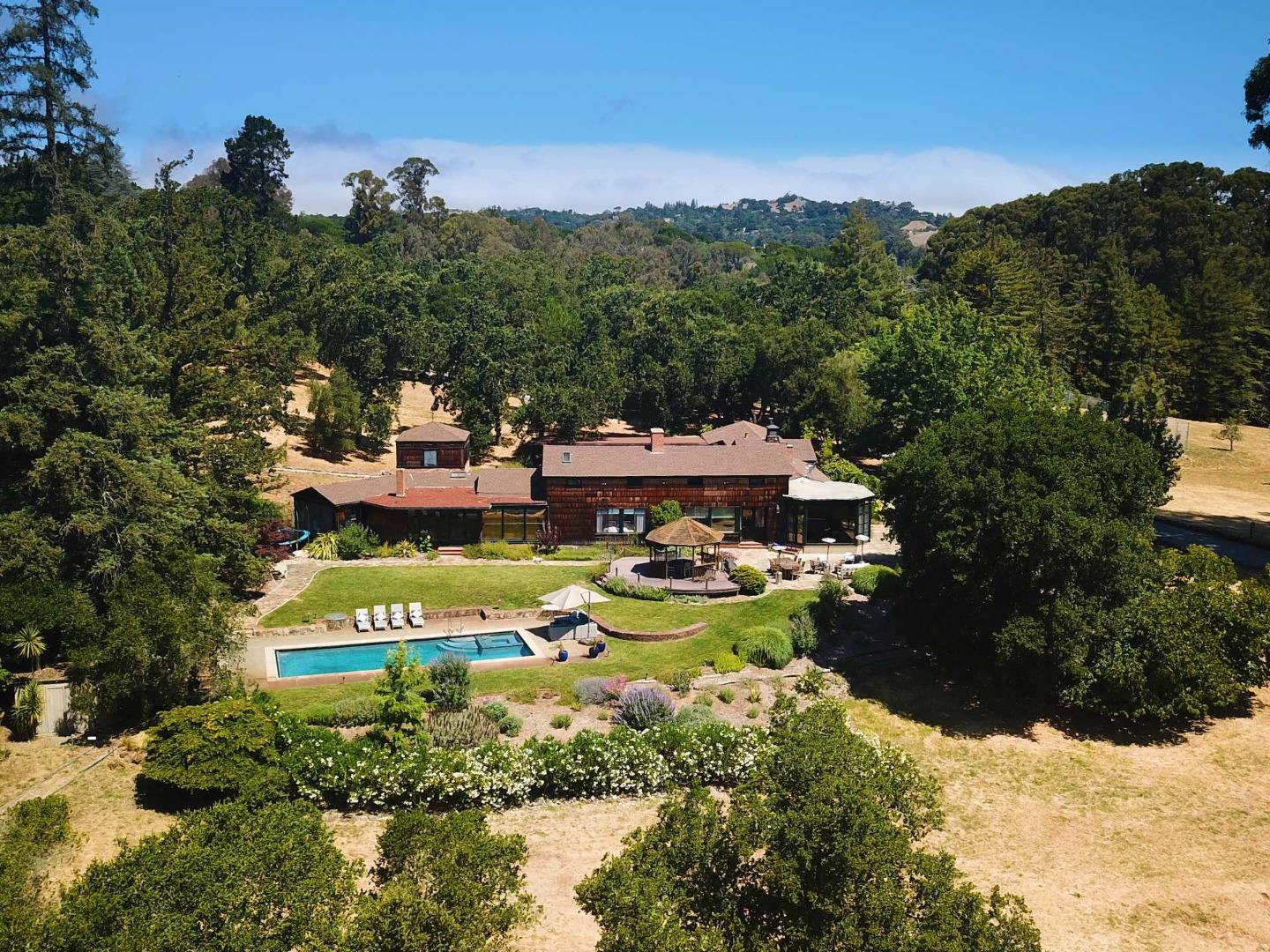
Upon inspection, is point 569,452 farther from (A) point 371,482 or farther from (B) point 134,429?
(B) point 134,429

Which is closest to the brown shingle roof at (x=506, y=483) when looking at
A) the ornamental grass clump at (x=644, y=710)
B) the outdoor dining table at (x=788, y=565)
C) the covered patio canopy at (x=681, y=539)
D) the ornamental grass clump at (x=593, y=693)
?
the covered patio canopy at (x=681, y=539)

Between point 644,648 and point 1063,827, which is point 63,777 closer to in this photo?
point 644,648

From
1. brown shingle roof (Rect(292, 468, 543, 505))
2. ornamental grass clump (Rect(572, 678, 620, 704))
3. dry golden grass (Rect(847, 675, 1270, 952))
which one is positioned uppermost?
brown shingle roof (Rect(292, 468, 543, 505))

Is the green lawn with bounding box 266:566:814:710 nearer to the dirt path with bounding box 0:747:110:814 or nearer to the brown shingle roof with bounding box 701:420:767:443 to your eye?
the dirt path with bounding box 0:747:110:814

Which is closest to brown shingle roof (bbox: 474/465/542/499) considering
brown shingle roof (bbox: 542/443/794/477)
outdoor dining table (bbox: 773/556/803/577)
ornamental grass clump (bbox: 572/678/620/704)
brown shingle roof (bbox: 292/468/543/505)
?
brown shingle roof (bbox: 292/468/543/505)

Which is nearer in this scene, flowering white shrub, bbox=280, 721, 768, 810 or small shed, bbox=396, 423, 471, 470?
flowering white shrub, bbox=280, 721, 768, 810

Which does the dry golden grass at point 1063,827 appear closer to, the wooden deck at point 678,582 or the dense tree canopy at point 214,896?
the dense tree canopy at point 214,896

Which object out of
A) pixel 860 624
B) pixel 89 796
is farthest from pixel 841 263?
pixel 89 796
